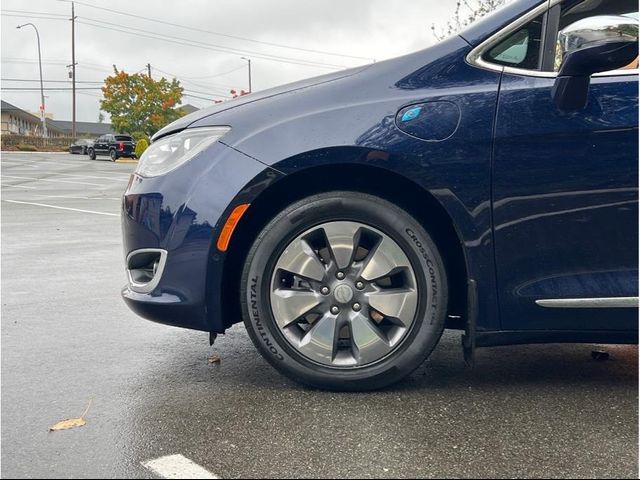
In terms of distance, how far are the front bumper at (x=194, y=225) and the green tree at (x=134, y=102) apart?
5502 centimetres

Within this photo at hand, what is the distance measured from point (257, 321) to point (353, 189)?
69cm

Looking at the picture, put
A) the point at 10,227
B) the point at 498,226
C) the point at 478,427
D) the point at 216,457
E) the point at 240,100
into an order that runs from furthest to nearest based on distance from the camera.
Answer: the point at 10,227 → the point at 240,100 → the point at 498,226 → the point at 478,427 → the point at 216,457

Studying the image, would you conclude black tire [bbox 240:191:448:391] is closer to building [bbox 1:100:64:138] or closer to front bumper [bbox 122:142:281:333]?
front bumper [bbox 122:142:281:333]

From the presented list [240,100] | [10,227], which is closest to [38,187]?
[10,227]

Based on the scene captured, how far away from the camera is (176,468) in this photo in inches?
89.8

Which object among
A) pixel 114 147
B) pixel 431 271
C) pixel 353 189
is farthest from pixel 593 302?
pixel 114 147

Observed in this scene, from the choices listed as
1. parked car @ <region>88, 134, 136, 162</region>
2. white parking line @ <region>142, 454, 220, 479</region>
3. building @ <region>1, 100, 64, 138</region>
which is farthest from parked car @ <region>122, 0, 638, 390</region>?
building @ <region>1, 100, 64, 138</region>

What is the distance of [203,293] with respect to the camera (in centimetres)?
296

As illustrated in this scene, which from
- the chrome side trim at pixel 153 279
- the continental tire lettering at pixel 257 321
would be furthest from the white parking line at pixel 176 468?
the chrome side trim at pixel 153 279

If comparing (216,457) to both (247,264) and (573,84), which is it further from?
(573,84)

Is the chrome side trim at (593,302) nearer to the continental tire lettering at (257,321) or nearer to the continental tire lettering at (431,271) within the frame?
the continental tire lettering at (431,271)

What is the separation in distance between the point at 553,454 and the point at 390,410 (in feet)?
2.16

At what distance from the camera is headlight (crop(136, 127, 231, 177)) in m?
3.00

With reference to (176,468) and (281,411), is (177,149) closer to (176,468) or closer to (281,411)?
(281,411)
